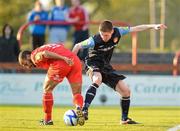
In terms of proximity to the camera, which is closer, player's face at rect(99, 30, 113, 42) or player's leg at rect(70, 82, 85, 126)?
player's leg at rect(70, 82, 85, 126)

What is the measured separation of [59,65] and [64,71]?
146mm

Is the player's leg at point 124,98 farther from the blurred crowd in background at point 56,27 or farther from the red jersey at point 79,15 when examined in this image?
the red jersey at point 79,15

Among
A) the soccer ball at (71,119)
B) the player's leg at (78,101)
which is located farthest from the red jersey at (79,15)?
the soccer ball at (71,119)

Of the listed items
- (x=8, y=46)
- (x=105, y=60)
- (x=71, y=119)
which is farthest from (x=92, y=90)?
(x=8, y=46)

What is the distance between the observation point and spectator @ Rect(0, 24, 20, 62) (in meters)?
23.0

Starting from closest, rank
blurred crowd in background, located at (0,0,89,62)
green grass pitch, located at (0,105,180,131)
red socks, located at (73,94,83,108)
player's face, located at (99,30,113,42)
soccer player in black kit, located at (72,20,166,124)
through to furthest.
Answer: green grass pitch, located at (0,105,180,131), red socks, located at (73,94,83,108), player's face, located at (99,30,113,42), soccer player in black kit, located at (72,20,166,124), blurred crowd in background, located at (0,0,89,62)

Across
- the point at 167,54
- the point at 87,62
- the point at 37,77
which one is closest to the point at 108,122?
the point at 87,62

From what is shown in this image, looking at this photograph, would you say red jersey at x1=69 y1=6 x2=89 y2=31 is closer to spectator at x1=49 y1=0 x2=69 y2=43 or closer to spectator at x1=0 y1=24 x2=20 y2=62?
spectator at x1=49 y1=0 x2=69 y2=43

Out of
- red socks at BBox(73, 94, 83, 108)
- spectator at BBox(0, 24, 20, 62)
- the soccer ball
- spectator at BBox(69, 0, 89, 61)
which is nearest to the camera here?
the soccer ball

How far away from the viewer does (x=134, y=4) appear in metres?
47.2

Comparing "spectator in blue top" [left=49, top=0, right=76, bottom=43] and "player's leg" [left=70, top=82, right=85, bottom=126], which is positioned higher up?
"spectator in blue top" [left=49, top=0, right=76, bottom=43]

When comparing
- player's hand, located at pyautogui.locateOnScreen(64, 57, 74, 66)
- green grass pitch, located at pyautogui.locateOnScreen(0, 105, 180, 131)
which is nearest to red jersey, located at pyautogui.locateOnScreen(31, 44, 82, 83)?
player's hand, located at pyautogui.locateOnScreen(64, 57, 74, 66)

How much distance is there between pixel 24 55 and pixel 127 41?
2817 centimetres

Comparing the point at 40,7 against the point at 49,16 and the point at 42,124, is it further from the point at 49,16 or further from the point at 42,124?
the point at 42,124
